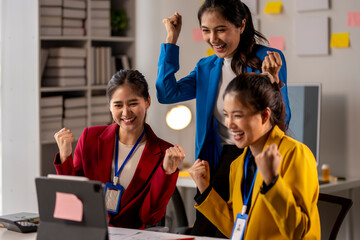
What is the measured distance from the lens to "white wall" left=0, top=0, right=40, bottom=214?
390cm

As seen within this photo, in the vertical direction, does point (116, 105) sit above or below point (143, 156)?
above

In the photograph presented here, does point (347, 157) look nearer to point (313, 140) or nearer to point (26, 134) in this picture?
point (313, 140)

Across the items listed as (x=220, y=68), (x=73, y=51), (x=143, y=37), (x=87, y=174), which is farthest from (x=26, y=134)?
(x=220, y=68)

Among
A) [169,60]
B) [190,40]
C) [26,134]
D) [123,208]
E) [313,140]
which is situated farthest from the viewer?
[190,40]

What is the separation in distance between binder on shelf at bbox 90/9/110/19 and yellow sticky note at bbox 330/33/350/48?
160 centimetres

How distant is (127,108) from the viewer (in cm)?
238

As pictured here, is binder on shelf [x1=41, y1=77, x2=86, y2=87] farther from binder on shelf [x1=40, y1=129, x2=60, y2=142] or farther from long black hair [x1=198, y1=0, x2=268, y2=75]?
long black hair [x1=198, y1=0, x2=268, y2=75]

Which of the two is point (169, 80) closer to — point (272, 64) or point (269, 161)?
point (272, 64)

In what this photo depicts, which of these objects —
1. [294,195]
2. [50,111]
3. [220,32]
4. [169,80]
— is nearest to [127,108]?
[169,80]

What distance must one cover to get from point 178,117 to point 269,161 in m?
2.33

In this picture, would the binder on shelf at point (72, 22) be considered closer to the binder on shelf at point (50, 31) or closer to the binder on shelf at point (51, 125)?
the binder on shelf at point (50, 31)

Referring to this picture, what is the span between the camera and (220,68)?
2.42 metres

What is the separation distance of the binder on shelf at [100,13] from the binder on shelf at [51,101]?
653 millimetres

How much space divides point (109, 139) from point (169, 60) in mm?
415
